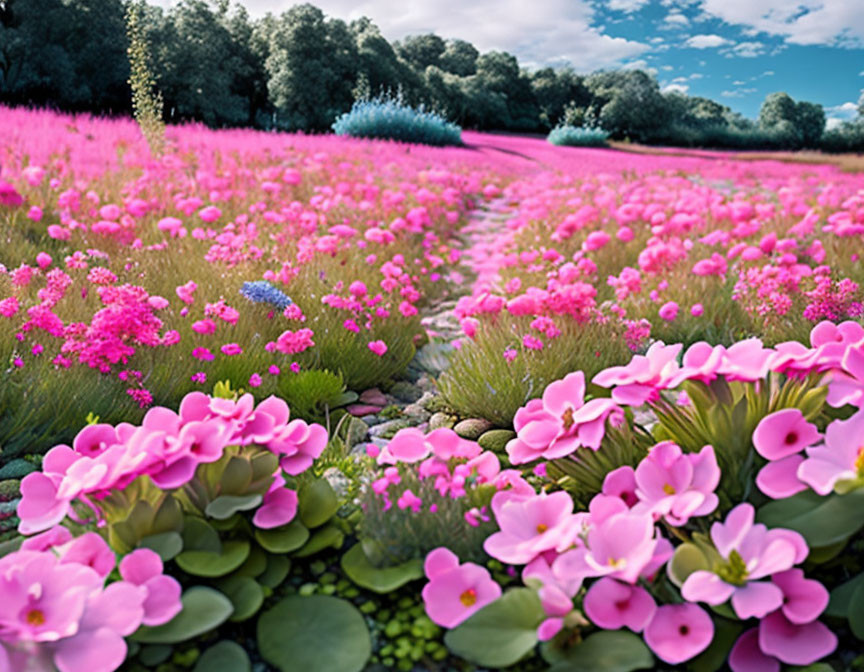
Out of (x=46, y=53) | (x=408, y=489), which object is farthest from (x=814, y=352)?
(x=46, y=53)

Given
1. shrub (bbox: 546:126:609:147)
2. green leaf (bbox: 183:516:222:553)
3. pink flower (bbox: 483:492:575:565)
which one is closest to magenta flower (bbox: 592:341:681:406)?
pink flower (bbox: 483:492:575:565)

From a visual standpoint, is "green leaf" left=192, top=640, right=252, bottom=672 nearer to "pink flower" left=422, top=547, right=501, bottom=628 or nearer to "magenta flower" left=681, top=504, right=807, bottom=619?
"pink flower" left=422, top=547, right=501, bottom=628

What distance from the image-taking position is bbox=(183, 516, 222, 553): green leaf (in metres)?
1.68

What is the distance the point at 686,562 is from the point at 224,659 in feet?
3.18

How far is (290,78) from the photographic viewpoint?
1945cm

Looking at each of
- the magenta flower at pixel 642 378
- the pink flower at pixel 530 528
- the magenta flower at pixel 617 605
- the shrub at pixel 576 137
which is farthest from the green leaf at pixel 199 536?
the shrub at pixel 576 137

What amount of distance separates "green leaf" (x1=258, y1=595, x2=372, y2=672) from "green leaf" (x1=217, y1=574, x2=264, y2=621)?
0.05 meters

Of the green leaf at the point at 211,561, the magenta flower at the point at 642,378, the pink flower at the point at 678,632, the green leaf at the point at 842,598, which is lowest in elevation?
the green leaf at the point at 211,561

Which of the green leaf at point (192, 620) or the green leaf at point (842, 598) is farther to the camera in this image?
the green leaf at point (842, 598)

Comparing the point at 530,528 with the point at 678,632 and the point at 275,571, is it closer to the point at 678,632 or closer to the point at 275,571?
the point at 678,632

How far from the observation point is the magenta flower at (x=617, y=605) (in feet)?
4.98

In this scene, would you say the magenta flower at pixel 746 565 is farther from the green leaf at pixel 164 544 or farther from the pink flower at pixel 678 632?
the green leaf at pixel 164 544

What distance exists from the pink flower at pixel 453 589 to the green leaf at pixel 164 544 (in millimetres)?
541

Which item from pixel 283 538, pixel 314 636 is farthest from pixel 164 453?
pixel 314 636
